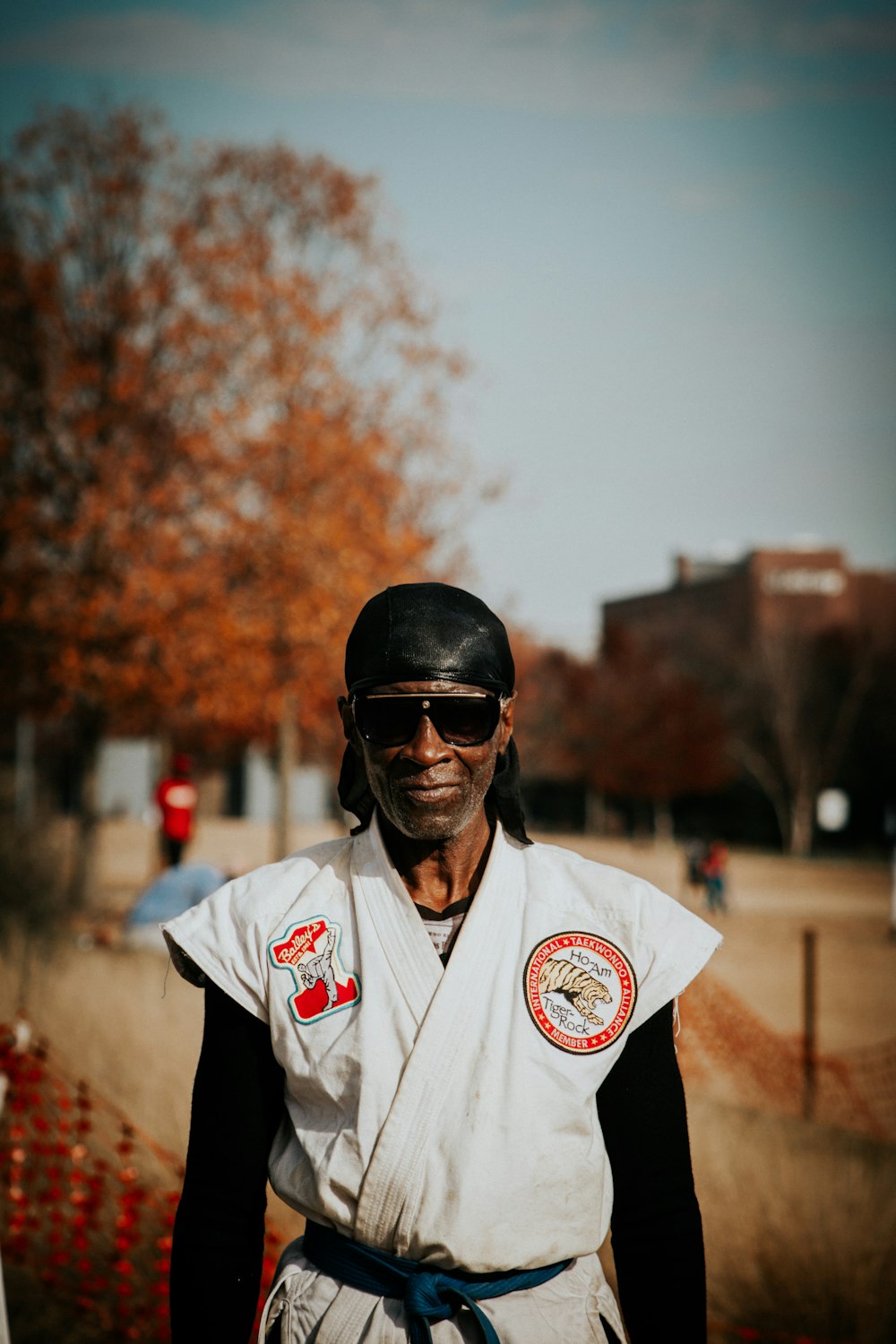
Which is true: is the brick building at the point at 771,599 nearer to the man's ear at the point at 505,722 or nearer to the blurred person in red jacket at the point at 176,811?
the blurred person in red jacket at the point at 176,811

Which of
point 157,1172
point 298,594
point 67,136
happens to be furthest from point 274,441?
point 157,1172

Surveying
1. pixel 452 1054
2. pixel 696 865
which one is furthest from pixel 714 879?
pixel 452 1054

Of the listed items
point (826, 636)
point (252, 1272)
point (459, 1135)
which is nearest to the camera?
point (459, 1135)

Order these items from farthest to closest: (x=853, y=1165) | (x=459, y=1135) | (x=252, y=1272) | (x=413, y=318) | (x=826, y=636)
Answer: (x=826, y=636) < (x=413, y=318) < (x=853, y=1165) < (x=252, y=1272) < (x=459, y=1135)

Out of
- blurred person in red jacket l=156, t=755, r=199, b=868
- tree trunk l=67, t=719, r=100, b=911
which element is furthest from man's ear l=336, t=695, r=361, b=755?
tree trunk l=67, t=719, r=100, b=911

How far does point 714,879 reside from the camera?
60.6 feet

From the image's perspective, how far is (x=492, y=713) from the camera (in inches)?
72.4

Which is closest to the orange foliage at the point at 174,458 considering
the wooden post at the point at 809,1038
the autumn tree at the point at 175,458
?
the autumn tree at the point at 175,458

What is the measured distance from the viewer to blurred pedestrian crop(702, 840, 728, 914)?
60.3 ft

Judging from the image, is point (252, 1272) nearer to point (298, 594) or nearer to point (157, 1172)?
point (157, 1172)

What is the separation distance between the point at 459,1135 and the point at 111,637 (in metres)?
11.3

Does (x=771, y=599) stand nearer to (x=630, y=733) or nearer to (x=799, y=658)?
(x=799, y=658)

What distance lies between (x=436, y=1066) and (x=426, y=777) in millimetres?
428

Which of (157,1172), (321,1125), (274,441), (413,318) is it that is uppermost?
(413,318)
